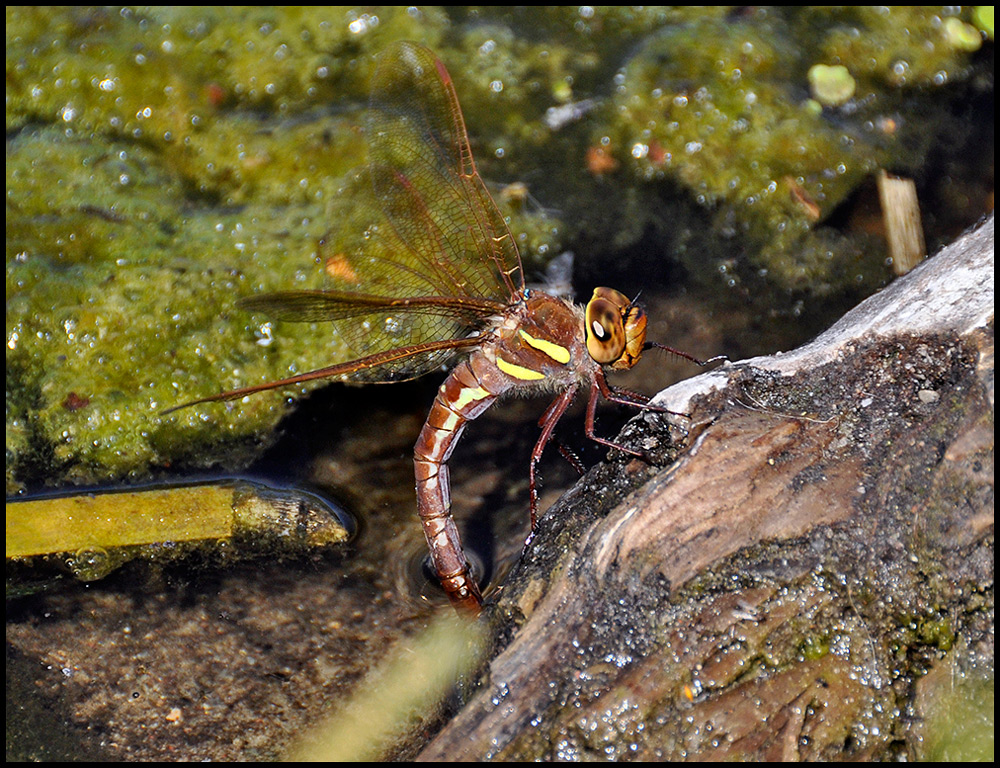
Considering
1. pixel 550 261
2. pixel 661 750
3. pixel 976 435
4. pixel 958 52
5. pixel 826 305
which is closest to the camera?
pixel 661 750

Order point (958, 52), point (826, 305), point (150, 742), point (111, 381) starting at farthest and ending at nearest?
1. point (958, 52)
2. point (826, 305)
3. point (111, 381)
4. point (150, 742)

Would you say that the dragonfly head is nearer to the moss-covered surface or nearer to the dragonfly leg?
the dragonfly leg

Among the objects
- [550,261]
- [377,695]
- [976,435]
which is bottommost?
[377,695]

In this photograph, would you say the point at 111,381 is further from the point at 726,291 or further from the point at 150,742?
the point at 726,291

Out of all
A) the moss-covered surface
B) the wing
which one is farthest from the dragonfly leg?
the moss-covered surface

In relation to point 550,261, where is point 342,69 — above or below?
above

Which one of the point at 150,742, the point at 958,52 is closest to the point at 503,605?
the point at 150,742

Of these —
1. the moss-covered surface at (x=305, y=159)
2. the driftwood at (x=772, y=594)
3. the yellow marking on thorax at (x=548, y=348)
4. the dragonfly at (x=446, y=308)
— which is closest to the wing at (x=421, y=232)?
the dragonfly at (x=446, y=308)
